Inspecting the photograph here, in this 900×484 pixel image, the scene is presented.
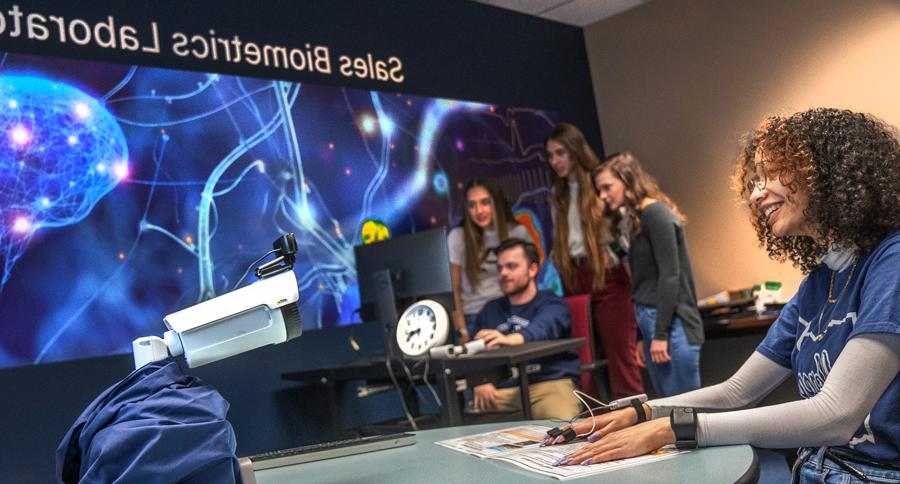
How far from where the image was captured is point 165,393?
1088 millimetres

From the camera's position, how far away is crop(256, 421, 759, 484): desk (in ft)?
3.67

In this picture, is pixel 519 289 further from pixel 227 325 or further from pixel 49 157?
pixel 227 325

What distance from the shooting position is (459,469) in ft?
4.29

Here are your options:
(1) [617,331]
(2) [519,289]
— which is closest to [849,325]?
(2) [519,289]

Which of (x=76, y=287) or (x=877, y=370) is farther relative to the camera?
(x=76, y=287)

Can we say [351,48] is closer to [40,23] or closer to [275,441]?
[40,23]

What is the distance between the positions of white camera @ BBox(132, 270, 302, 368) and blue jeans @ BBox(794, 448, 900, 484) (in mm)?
914

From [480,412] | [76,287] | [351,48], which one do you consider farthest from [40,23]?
[480,412]

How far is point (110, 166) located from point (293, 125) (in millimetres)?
971

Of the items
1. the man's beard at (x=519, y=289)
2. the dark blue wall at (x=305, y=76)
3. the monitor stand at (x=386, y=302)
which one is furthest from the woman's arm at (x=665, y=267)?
the dark blue wall at (x=305, y=76)

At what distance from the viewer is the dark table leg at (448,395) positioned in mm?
3262

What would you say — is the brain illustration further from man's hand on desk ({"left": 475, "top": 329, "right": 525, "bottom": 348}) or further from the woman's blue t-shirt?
the woman's blue t-shirt

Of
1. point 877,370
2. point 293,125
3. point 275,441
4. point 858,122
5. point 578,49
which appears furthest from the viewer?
point 578,49

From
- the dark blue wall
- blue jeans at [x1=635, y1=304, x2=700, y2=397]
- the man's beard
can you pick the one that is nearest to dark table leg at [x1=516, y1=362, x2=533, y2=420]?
the man's beard
